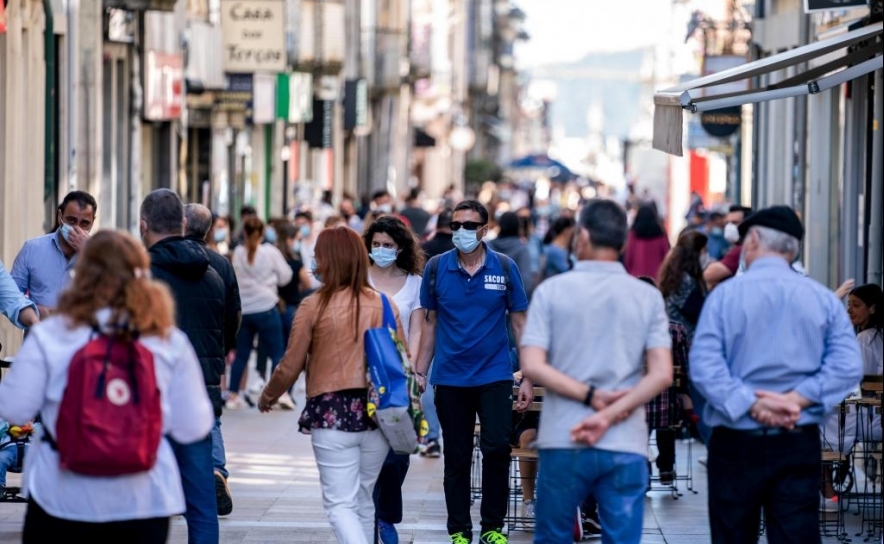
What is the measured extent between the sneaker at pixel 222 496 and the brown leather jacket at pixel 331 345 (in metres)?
2.76

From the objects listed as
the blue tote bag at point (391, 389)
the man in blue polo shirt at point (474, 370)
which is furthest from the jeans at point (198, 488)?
the man in blue polo shirt at point (474, 370)

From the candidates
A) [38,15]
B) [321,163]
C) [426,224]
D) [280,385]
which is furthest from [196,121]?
[280,385]

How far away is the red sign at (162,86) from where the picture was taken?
2325 centimetres

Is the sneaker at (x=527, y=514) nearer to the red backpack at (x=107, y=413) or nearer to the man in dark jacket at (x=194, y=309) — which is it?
the man in dark jacket at (x=194, y=309)

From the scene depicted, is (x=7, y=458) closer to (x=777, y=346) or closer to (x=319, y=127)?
(x=777, y=346)

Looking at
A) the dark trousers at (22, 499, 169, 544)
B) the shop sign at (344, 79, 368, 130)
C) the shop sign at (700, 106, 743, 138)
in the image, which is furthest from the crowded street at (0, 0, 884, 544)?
the shop sign at (344, 79, 368, 130)

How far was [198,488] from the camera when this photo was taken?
326 inches

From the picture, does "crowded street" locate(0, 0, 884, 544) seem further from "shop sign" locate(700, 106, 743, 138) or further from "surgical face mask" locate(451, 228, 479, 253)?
"shop sign" locate(700, 106, 743, 138)

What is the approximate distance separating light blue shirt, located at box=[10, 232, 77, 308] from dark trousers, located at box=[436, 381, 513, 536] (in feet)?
7.41

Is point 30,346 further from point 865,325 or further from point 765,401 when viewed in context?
point 865,325

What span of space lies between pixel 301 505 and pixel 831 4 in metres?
5.56

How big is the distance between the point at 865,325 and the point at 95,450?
6751mm

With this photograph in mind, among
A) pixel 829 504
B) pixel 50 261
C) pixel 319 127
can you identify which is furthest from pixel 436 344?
pixel 319 127

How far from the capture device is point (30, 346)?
606 centimetres
